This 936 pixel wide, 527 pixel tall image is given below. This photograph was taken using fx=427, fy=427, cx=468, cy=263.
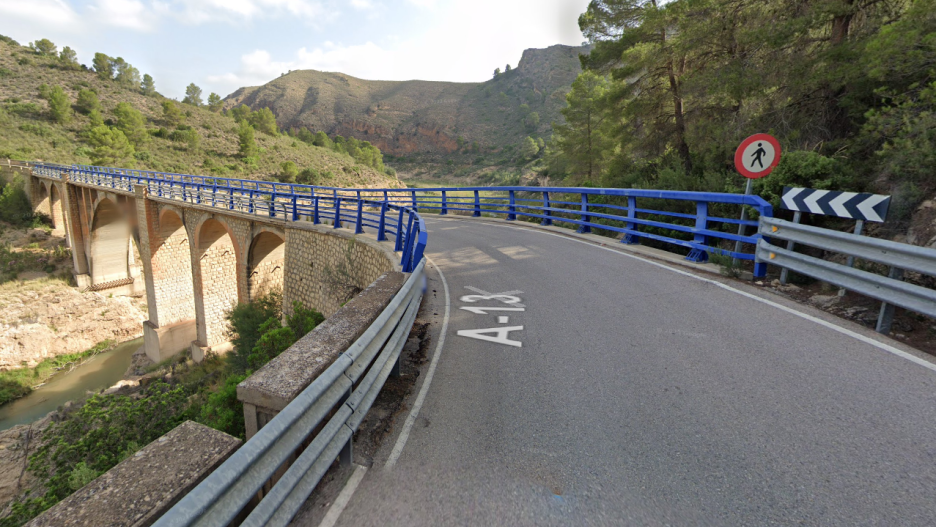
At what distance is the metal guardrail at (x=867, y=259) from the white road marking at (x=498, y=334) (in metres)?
3.83

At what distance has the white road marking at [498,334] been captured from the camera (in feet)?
15.4

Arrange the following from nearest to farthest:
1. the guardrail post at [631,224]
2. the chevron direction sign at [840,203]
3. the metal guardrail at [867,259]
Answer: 1. the metal guardrail at [867,259]
2. the chevron direction sign at [840,203]
3. the guardrail post at [631,224]

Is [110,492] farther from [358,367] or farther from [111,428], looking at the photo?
[111,428]

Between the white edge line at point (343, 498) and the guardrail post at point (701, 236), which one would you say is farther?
the guardrail post at point (701, 236)

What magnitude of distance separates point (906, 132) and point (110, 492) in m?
10.5

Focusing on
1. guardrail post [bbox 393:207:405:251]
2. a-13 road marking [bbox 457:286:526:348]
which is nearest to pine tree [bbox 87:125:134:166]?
guardrail post [bbox 393:207:405:251]

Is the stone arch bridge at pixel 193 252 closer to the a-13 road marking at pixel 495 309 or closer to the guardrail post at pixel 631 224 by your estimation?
the a-13 road marking at pixel 495 309

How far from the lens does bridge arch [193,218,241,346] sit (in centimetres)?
2222

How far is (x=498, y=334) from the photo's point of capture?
4.95 meters

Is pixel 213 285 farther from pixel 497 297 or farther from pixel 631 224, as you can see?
pixel 631 224

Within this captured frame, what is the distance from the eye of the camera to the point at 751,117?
36.1ft

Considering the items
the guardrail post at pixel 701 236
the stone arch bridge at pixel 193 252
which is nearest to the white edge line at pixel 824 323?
the guardrail post at pixel 701 236

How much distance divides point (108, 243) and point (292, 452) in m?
41.3

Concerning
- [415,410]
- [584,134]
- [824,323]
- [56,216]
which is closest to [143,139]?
[56,216]
